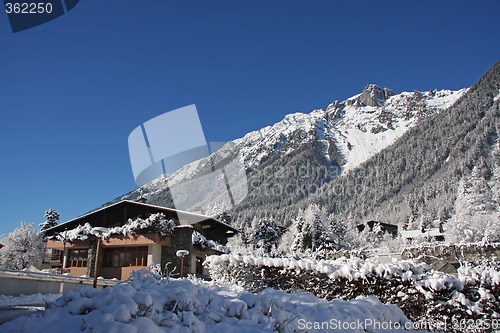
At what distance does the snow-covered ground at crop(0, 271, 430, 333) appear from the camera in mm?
4027

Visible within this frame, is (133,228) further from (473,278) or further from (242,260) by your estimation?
(473,278)

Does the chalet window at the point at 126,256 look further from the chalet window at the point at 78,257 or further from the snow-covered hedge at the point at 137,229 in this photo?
the chalet window at the point at 78,257

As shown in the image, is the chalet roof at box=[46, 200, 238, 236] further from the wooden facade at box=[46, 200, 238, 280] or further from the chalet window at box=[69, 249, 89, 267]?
the chalet window at box=[69, 249, 89, 267]

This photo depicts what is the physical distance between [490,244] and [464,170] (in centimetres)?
10709

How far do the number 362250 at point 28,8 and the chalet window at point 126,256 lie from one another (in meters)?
20.2

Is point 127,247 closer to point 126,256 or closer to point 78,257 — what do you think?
point 126,256

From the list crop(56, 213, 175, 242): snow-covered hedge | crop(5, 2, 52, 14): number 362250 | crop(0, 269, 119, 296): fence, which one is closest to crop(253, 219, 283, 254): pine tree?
crop(56, 213, 175, 242): snow-covered hedge

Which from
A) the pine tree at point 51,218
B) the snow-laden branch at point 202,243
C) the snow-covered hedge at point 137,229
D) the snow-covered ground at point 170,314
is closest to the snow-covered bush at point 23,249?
the pine tree at point 51,218

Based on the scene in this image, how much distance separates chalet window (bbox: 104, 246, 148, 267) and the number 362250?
20.2m

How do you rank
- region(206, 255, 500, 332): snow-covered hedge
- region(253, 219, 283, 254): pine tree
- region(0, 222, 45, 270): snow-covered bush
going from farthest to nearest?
1. region(253, 219, 283, 254): pine tree
2. region(0, 222, 45, 270): snow-covered bush
3. region(206, 255, 500, 332): snow-covered hedge

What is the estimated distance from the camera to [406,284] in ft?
30.8

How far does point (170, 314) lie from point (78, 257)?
25.3 meters

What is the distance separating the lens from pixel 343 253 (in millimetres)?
30844

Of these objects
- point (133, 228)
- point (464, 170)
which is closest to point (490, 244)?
point (133, 228)
